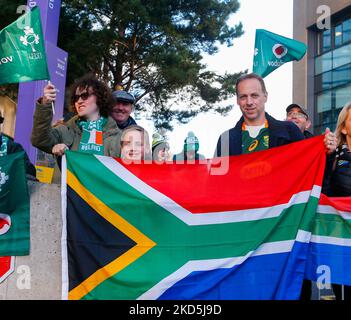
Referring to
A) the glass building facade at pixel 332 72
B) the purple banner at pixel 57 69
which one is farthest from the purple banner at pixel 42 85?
the glass building facade at pixel 332 72

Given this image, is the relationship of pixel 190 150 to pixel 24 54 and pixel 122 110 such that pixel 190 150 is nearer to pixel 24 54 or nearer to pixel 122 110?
pixel 122 110

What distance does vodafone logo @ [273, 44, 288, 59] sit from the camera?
6.87 metres

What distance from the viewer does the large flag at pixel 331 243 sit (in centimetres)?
372

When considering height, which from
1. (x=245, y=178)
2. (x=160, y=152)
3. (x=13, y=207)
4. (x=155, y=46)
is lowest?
(x=13, y=207)

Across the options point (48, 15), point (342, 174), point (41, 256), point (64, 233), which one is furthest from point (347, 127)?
point (48, 15)

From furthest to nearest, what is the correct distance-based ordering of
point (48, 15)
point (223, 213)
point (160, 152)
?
point (48, 15)
point (160, 152)
point (223, 213)

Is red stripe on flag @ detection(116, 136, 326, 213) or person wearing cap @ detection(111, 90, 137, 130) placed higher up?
person wearing cap @ detection(111, 90, 137, 130)

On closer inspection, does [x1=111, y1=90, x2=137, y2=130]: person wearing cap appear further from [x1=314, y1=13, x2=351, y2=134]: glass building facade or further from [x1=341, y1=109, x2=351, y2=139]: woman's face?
[x1=314, y1=13, x2=351, y2=134]: glass building facade

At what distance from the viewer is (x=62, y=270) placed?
12.0 feet

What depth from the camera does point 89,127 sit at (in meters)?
4.13

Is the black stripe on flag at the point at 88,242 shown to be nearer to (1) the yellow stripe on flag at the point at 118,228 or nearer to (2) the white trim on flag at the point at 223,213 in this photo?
(1) the yellow stripe on flag at the point at 118,228

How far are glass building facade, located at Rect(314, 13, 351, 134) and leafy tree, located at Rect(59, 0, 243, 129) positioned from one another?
562 cm

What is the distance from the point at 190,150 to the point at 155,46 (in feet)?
41.1

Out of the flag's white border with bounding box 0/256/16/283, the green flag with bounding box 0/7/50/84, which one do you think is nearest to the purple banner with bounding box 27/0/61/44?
the green flag with bounding box 0/7/50/84
